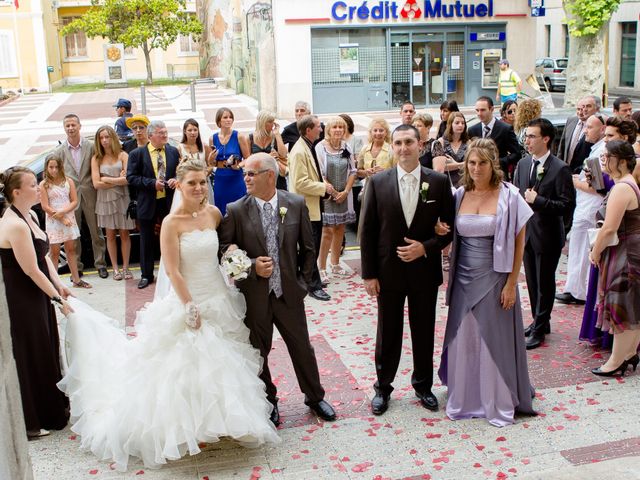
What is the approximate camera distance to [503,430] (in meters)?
5.79

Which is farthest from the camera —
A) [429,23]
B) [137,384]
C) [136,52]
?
[136,52]

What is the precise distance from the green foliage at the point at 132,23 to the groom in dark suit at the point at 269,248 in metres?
42.1

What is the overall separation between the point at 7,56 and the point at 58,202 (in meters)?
40.9

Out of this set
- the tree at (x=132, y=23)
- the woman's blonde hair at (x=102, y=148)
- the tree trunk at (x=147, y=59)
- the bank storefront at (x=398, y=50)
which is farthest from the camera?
the tree trunk at (x=147, y=59)

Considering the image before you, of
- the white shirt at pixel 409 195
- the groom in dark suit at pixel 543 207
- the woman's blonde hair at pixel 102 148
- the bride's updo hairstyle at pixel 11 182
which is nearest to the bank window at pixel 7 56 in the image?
the woman's blonde hair at pixel 102 148

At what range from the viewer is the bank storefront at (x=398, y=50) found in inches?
1092

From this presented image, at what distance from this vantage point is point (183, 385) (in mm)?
5273

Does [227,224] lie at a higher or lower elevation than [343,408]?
higher

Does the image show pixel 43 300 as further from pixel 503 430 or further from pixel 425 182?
pixel 503 430

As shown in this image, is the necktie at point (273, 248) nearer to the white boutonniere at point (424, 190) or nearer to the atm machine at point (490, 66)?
the white boutonniere at point (424, 190)

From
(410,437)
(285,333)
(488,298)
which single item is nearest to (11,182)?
(285,333)

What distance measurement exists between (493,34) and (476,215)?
83.5 feet

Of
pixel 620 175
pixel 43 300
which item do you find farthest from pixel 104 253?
pixel 620 175

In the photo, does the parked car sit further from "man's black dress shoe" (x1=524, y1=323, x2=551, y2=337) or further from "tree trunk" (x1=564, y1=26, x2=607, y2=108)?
"man's black dress shoe" (x1=524, y1=323, x2=551, y2=337)
